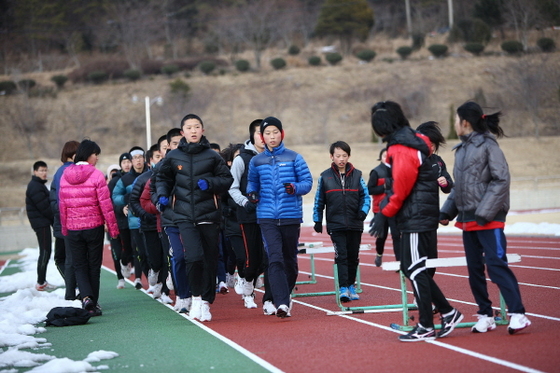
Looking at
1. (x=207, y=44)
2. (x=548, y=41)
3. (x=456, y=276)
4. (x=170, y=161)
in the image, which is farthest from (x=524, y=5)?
(x=170, y=161)

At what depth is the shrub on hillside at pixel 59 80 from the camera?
263 ft

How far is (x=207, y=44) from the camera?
9119 cm

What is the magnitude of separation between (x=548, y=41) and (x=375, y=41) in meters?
32.0

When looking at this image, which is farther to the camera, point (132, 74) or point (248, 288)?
point (132, 74)

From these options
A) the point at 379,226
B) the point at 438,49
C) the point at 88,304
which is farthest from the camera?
the point at 438,49

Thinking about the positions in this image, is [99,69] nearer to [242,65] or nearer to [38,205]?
[242,65]

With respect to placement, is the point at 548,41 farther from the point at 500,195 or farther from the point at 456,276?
the point at 500,195

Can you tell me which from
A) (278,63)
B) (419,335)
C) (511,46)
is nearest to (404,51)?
(511,46)

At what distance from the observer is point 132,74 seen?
80.6 meters

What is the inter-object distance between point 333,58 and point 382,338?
2979 inches

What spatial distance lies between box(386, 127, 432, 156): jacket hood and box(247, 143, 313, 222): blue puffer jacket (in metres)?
1.93

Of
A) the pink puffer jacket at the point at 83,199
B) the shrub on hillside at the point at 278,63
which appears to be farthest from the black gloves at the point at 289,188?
the shrub on hillside at the point at 278,63

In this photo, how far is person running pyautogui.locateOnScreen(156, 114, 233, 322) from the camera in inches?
→ 340

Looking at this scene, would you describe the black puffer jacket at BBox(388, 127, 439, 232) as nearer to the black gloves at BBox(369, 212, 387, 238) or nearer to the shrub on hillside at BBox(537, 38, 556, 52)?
the black gloves at BBox(369, 212, 387, 238)
